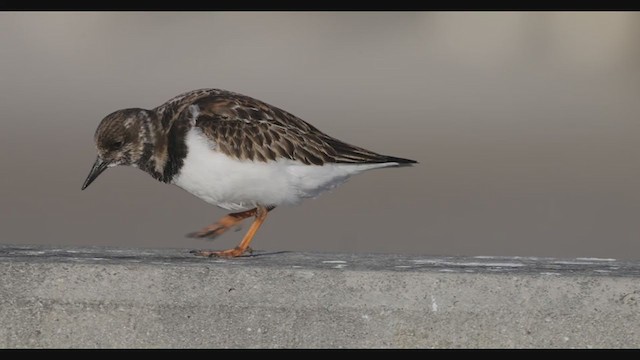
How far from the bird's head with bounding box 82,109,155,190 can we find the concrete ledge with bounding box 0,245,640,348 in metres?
1.90

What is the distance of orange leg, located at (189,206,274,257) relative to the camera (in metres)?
8.47

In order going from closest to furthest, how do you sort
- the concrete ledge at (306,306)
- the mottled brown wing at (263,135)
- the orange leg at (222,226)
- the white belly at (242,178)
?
the concrete ledge at (306,306)
the white belly at (242,178)
the mottled brown wing at (263,135)
the orange leg at (222,226)

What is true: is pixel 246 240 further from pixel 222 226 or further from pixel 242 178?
pixel 222 226

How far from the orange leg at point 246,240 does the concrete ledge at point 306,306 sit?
1.11 meters

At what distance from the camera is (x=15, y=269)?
7.29m

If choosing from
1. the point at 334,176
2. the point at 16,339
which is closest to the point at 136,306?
the point at 16,339

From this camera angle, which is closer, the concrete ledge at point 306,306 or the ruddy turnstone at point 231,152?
the concrete ledge at point 306,306

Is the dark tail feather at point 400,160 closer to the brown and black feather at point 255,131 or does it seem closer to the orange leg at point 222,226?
the brown and black feather at point 255,131

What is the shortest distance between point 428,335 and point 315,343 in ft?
2.49

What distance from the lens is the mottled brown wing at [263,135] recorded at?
346 inches

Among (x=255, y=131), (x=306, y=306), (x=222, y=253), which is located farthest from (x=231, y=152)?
(x=306, y=306)

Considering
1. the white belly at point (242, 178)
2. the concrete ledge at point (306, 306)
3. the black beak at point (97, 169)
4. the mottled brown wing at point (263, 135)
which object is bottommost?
the concrete ledge at point (306, 306)

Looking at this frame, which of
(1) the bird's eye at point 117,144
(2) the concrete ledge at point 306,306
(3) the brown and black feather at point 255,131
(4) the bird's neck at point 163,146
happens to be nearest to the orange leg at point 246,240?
(3) the brown and black feather at point 255,131

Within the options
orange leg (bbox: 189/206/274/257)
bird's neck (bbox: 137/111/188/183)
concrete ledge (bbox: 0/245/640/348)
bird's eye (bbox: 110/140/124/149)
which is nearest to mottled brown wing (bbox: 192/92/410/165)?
bird's neck (bbox: 137/111/188/183)
